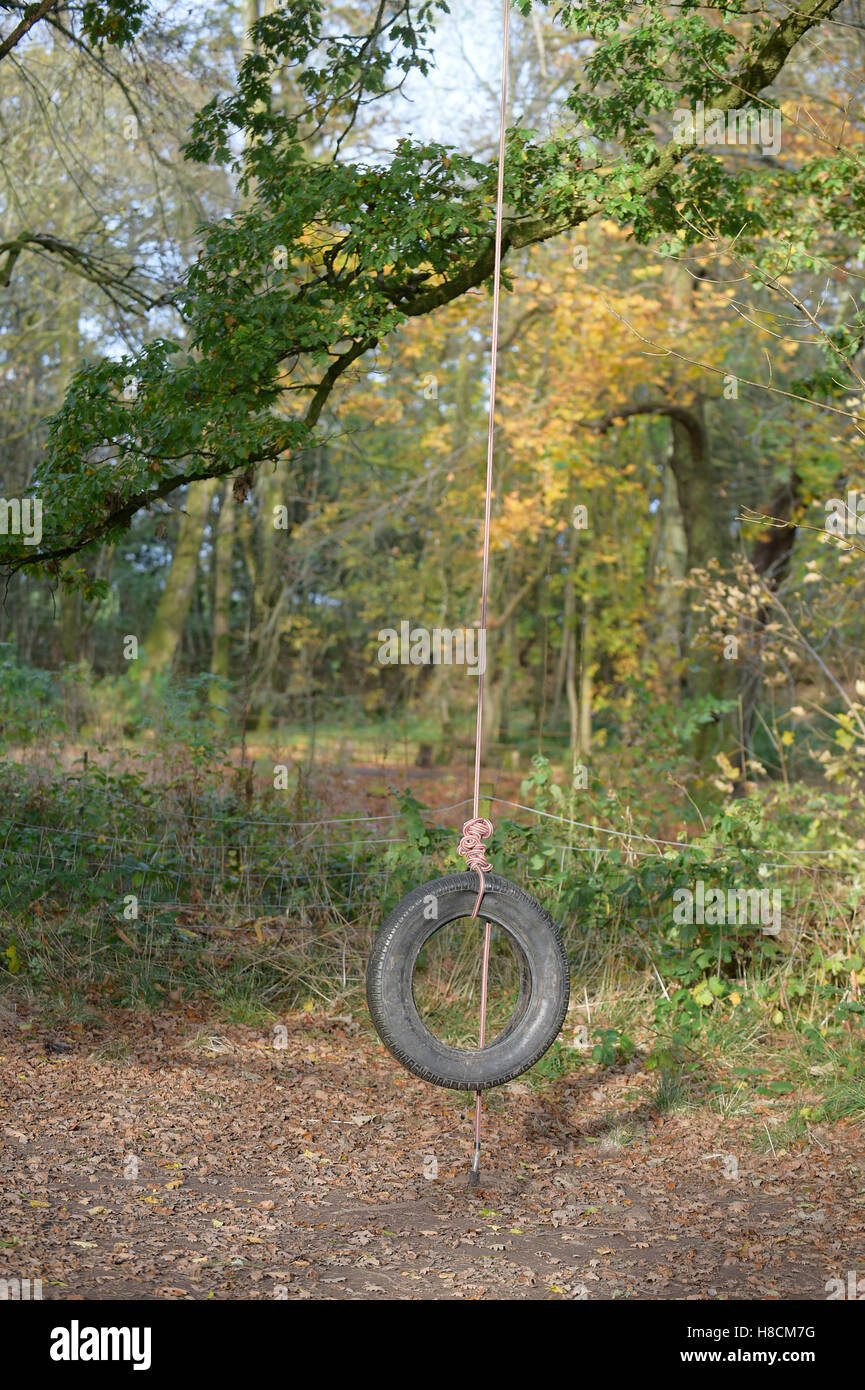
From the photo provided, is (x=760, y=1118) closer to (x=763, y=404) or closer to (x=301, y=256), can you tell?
(x=301, y=256)

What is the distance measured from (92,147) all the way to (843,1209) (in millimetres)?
9605

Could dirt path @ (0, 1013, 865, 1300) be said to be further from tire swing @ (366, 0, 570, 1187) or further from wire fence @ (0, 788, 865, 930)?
wire fence @ (0, 788, 865, 930)

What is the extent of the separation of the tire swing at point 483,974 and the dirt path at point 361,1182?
62cm

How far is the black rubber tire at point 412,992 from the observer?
166 inches

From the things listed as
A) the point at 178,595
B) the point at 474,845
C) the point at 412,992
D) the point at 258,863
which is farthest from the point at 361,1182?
the point at 178,595

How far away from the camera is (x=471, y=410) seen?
52.4 ft

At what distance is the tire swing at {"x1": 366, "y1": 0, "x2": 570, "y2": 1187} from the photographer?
4.22 meters

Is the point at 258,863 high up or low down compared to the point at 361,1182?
up

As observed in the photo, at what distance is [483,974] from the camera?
422 cm

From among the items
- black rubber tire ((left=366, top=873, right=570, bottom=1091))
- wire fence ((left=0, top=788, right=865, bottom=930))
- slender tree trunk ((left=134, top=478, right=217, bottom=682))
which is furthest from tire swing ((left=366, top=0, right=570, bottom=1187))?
slender tree trunk ((left=134, top=478, right=217, bottom=682))

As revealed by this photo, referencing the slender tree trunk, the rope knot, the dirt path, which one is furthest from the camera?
the slender tree trunk

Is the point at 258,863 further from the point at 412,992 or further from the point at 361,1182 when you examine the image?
the point at 412,992

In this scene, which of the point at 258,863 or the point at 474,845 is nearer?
the point at 474,845

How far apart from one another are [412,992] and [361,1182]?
1.05 meters
